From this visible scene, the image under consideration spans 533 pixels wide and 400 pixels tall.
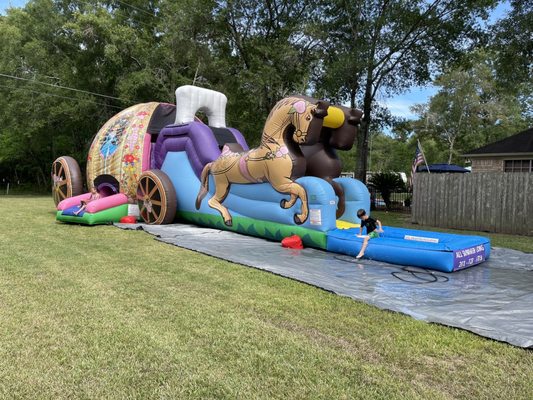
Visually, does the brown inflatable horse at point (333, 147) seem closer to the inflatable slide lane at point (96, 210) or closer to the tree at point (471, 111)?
the inflatable slide lane at point (96, 210)

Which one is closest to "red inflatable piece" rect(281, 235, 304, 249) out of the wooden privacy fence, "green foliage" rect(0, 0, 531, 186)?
the wooden privacy fence

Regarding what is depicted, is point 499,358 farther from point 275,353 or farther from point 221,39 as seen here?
point 221,39

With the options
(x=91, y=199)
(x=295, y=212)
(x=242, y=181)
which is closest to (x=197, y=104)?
(x=242, y=181)

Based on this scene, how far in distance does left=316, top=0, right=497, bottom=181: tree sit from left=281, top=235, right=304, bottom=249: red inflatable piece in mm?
8964

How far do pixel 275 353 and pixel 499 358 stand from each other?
160 cm

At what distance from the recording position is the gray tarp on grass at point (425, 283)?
3.85 meters

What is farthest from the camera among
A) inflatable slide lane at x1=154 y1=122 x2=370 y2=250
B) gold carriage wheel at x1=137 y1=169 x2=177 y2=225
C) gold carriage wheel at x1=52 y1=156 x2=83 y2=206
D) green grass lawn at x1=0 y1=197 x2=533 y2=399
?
gold carriage wheel at x1=52 y1=156 x2=83 y2=206

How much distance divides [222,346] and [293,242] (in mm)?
4364

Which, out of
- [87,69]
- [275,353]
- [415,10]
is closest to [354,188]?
[275,353]

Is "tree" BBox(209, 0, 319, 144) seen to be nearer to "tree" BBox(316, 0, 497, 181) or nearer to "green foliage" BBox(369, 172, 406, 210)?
"tree" BBox(316, 0, 497, 181)

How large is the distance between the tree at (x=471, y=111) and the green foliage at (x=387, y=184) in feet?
61.0

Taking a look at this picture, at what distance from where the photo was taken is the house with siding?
51.8 ft

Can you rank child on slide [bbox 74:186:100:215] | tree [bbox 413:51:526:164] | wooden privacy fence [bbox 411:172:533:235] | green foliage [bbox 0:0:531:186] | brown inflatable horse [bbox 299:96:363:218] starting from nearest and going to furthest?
brown inflatable horse [bbox 299:96:363:218]
child on slide [bbox 74:186:100:215]
wooden privacy fence [bbox 411:172:533:235]
green foliage [bbox 0:0:531:186]
tree [bbox 413:51:526:164]

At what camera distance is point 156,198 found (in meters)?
10.0
